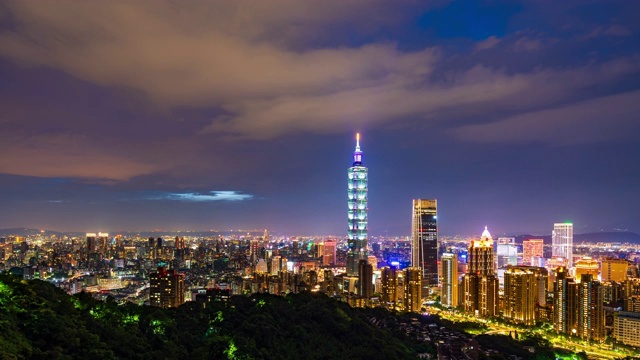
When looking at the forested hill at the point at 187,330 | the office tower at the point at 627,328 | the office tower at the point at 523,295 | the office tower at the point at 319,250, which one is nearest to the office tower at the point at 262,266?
the office tower at the point at 319,250

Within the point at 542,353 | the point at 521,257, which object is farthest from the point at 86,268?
the point at 521,257

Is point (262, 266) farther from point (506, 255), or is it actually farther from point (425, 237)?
point (506, 255)

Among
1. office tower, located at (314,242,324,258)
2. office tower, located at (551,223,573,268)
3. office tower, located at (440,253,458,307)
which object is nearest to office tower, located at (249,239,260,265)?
office tower, located at (314,242,324,258)

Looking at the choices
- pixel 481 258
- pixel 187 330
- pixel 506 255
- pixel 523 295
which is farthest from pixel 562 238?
pixel 187 330

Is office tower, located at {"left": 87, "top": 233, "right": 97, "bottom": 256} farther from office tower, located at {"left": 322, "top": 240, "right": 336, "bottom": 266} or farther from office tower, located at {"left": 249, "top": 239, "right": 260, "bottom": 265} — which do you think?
office tower, located at {"left": 322, "top": 240, "right": 336, "bottom": 266}

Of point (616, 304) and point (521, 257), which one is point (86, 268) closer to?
point (616, 304)

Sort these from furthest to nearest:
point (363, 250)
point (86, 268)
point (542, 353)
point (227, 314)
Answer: point (363, 250), point (86, 268), point (542, 353), point (227, 314)

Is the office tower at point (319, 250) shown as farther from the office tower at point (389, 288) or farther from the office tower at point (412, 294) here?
the office tower at point (412, 294)
